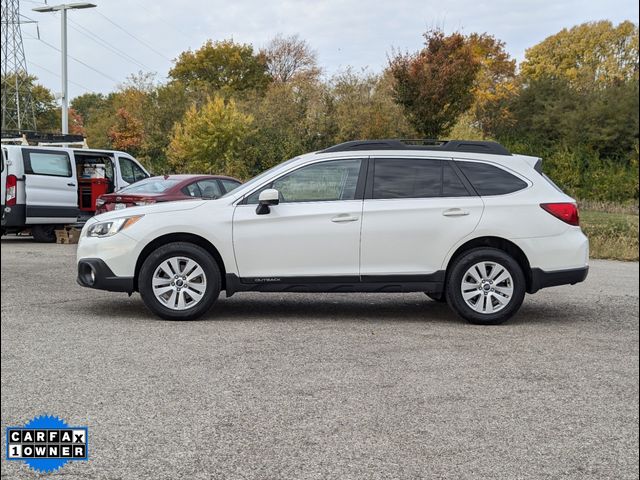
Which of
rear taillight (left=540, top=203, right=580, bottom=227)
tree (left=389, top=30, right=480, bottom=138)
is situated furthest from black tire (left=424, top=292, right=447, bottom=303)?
tree (left=389, top=30, right=480, bottom=138)

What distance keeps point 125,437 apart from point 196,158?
31808mm

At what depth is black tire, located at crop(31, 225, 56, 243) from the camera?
51.4ft

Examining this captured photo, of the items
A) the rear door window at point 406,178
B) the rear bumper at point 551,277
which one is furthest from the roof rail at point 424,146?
the rear bumper at point 551,277

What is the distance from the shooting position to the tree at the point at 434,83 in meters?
25.1

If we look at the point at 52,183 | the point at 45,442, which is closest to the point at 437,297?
the point at 45,442

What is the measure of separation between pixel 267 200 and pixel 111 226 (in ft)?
5.25

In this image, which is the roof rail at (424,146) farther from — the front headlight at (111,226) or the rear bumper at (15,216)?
the rear bumper at (15,216)

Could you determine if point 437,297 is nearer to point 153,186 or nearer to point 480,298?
point 480,298

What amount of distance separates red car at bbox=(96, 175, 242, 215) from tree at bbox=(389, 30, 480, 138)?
510 inches

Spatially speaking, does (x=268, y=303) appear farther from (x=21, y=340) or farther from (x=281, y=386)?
(x=281, y=386)

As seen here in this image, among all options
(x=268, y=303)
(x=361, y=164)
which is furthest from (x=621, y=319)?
(x=268, y=303)

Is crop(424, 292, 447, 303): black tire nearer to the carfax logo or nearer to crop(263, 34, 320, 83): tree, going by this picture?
the carfax logo

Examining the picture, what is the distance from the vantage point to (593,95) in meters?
3.48

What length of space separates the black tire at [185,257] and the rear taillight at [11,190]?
8337 millimetres
